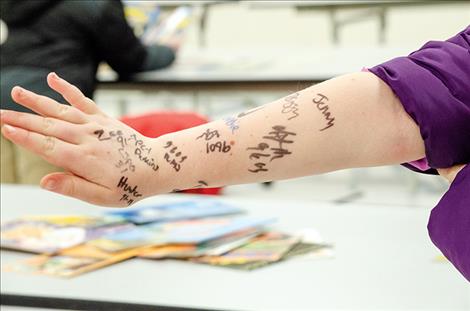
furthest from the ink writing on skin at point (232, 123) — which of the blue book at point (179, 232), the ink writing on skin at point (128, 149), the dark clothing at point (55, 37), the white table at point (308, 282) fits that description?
the dark clothing at point (55, 37)

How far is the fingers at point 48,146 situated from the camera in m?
0.84

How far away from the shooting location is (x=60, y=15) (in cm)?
160

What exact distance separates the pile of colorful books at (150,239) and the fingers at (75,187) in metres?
0.28

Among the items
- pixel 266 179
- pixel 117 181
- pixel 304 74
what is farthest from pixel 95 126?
pixel 304 74

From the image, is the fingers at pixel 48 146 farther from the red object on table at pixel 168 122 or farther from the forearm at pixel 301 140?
the red object on table at pixel 168 122

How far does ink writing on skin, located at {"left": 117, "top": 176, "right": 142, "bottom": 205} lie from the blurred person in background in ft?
1.81

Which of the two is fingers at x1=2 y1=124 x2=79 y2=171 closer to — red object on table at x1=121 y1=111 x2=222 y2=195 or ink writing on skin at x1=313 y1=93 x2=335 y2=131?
ink writing on skin at x1=313 y1=93 x2=335 y2=131

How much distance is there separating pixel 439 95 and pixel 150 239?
62 cm

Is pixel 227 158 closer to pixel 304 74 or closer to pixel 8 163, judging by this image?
pixel 8 163

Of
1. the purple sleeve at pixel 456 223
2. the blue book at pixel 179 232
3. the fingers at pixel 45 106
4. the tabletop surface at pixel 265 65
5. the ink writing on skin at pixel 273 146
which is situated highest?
the fingers at pixel 45 106

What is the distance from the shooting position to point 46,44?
5.30 ft

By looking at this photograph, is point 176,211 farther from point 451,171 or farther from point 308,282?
point 451,171

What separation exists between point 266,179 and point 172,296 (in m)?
0.25

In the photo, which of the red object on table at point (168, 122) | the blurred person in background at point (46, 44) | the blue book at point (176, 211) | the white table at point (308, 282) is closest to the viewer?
the white table at point (308, 282)
